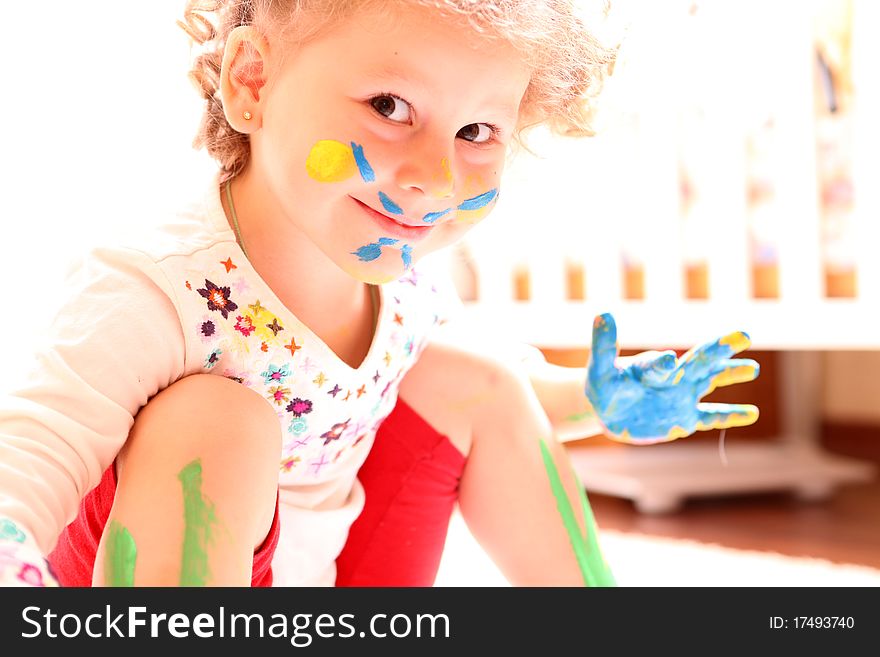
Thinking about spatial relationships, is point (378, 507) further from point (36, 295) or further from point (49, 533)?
point (36, 295)

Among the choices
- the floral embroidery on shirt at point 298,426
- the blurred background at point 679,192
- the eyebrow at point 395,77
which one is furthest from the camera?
the blurred background at point 679,192

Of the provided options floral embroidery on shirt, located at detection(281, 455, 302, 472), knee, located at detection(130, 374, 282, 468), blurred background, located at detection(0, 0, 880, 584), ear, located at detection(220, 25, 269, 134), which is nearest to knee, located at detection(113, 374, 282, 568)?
knee, located at detection(130, 374, 282, 468)

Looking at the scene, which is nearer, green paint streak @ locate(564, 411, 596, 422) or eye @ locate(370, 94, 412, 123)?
eye @ locate(370, 94, 412, 123)

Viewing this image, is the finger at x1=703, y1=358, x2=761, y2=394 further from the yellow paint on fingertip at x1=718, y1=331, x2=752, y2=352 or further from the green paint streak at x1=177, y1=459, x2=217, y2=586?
the green paint streak at x1=177, y1=459, x2=217, y2=586

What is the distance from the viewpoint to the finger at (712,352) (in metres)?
0.83

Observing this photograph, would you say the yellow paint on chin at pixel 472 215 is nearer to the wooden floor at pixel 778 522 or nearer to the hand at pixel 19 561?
the hand at pixel 19 561

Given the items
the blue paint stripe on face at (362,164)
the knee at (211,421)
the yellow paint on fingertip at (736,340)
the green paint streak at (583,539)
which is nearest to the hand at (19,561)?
the knee at (211,421)

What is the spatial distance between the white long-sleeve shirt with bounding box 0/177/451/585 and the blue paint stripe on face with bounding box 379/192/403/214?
0.38 ft

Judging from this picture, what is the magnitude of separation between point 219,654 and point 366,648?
0.27 feet

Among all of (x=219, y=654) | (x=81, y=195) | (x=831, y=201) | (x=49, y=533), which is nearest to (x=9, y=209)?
(x=81, y=195)

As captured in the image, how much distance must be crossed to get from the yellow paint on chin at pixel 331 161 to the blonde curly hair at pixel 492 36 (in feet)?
0.27

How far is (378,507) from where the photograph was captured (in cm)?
92

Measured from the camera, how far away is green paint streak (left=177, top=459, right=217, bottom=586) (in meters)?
0.61

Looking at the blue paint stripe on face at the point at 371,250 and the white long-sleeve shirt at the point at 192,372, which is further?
the blue paint stripe on face at the point at 371,250
